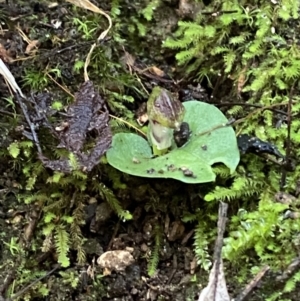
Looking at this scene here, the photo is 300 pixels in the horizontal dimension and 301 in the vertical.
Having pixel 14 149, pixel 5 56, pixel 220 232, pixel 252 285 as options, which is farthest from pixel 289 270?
pixel 5 56

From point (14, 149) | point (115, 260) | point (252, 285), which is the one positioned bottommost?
point (115, 260)

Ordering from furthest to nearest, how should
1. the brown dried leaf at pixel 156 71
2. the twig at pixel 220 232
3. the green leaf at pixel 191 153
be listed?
the brown dried leaf at pixel 156 71
the green leaf at pixel 191 153
the twig at pixel 220 232

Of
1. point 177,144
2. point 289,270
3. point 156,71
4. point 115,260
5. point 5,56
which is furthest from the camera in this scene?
point 156,71

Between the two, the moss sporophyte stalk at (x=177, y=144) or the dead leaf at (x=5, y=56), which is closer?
the moss sporophyte stalk at (x=177, y=144)

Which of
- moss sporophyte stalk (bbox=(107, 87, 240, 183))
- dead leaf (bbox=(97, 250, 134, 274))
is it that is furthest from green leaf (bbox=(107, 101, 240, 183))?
dead leaf (bbox=(97, 250, 134, 274))

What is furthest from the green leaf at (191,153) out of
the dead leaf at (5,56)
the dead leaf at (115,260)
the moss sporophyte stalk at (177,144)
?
the dead leaf at (5,56)

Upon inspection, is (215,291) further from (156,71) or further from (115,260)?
(156,71)

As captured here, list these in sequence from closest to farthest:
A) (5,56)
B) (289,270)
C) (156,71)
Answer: (289,270), (5,56), (156,71)

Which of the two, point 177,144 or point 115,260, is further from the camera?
point 177,144

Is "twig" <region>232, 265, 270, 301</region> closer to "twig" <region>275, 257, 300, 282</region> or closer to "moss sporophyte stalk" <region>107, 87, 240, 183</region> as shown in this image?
"twig" <region>275, 257, 300, 282</region>

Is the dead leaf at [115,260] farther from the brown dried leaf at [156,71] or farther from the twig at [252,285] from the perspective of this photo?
the brown dried leaf at [156,71]
